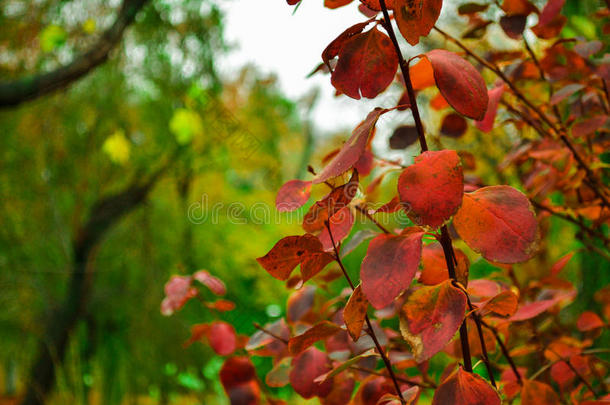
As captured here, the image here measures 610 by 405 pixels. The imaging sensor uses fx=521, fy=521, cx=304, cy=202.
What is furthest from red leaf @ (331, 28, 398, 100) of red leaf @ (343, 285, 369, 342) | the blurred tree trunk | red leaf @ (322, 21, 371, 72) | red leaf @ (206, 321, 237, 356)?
the blurred tree trunk

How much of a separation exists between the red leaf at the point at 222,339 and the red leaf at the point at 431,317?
30cm

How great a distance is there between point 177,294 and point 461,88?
36 cm

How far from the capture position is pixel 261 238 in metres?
2.98

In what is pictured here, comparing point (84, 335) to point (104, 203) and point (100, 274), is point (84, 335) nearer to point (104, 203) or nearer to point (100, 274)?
point (100, 274)

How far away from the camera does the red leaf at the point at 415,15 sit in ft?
0.98

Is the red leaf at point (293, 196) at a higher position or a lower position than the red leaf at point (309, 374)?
higher

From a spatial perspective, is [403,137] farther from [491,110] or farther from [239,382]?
[239,382]

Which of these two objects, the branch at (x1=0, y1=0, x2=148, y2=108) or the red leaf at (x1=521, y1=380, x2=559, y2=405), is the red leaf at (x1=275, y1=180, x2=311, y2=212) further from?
the branch at (x1=0, y1=0, x2=148, y2=108)

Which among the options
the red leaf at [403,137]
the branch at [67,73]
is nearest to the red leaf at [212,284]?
the red leaf at [403,137]

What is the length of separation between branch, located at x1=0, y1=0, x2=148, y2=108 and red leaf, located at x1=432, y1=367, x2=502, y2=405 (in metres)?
1.19

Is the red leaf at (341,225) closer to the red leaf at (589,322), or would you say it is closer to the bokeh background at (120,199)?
the red leaf at (589,322)

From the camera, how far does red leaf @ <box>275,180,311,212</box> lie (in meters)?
0.35

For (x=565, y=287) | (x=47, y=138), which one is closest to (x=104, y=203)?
(x=47, y=138)

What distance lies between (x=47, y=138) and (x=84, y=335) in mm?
1137
